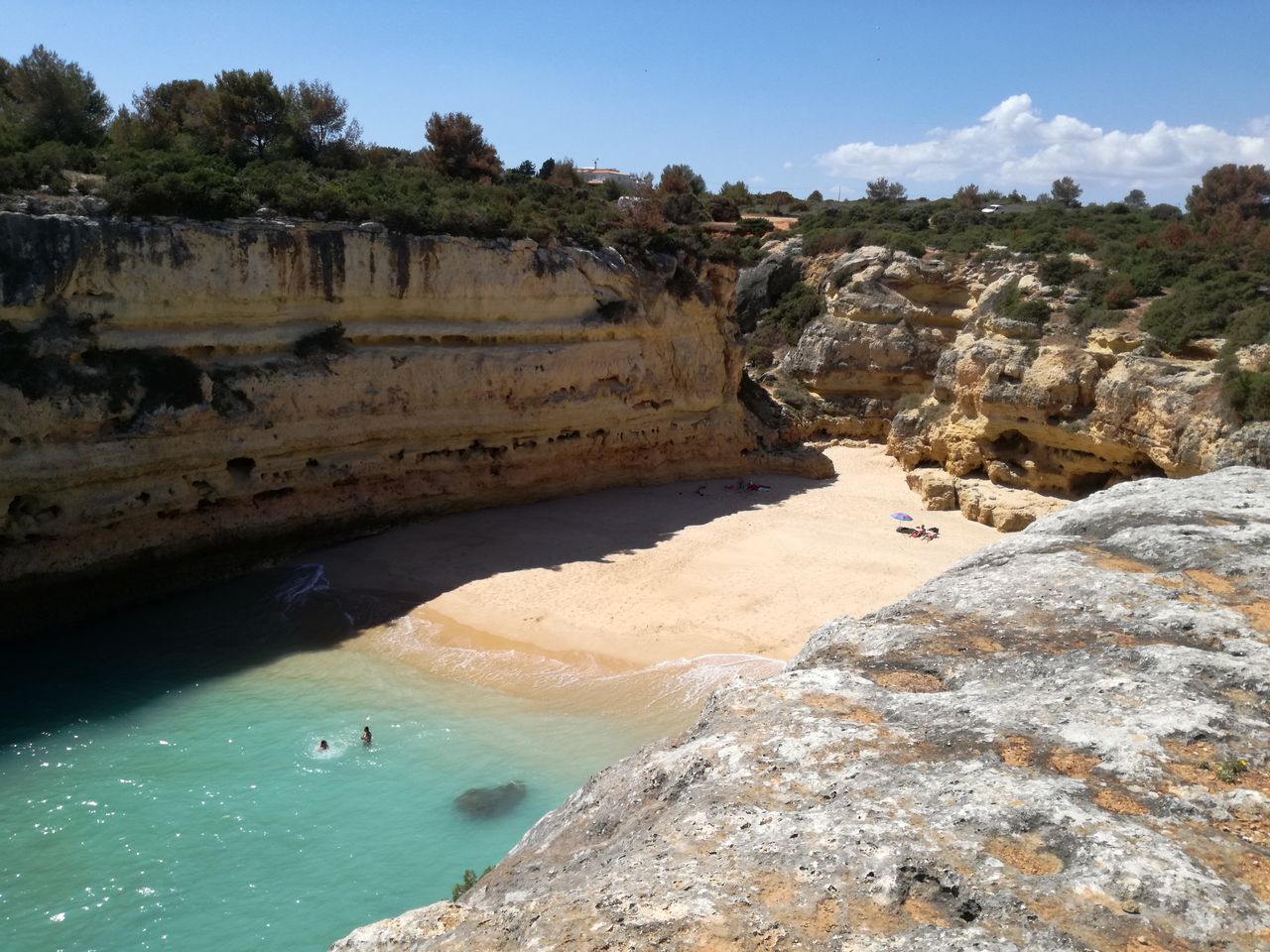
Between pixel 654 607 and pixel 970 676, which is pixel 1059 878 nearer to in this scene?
pixel 970 676

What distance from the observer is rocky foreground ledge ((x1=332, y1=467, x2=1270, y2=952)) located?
8.61ft

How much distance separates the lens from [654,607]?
15406 mm

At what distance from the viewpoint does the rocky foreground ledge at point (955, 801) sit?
262 centimetres

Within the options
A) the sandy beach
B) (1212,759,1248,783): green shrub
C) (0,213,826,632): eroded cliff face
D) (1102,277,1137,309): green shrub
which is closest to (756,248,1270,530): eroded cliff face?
(1102,277,1137,309): green shrub

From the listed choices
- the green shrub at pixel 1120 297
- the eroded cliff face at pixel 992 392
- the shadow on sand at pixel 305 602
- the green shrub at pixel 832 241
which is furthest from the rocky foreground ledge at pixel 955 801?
the green shrub at pixel 832 241

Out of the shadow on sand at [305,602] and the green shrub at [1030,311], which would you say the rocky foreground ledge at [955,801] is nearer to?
the shadow on sand at [305,602]

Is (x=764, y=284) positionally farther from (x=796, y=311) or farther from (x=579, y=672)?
(x=579, y=672)

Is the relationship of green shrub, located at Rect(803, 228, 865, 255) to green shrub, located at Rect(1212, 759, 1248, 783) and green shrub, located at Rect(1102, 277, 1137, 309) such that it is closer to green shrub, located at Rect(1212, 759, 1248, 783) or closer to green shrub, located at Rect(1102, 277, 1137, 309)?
green shrub, located at Rect(1102, 277, 1137, 309)

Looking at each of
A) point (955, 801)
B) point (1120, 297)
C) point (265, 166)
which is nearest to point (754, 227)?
point (1120, 297)

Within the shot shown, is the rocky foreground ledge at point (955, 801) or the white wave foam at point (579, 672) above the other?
the rocky foreground ledge at point (955, 801)

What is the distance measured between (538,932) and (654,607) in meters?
12.7

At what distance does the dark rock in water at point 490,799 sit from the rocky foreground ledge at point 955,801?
6.97 m

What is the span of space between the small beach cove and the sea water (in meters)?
0.03

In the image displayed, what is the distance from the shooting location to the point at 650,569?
664 inches
